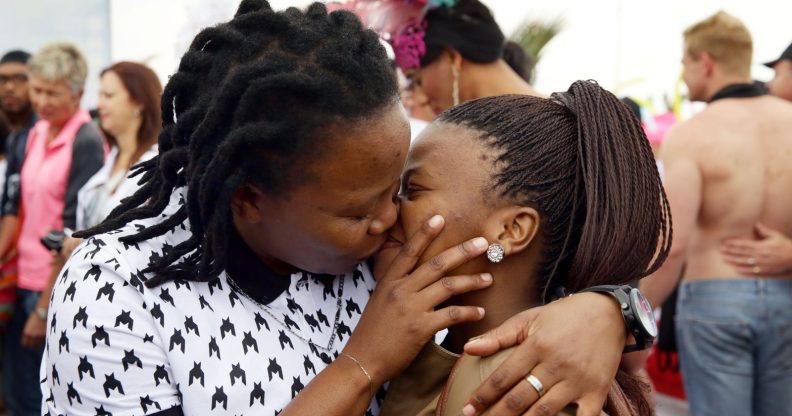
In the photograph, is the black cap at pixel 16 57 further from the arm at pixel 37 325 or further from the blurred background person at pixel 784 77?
the blurred background person at pixel 784 77

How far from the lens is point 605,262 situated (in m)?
1.64

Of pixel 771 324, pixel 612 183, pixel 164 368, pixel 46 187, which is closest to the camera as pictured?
pixel 164 368

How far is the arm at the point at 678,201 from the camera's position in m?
3.95

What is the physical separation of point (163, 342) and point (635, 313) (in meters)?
0.84

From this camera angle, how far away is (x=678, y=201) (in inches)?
156

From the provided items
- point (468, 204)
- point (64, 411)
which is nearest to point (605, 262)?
point (468, 204)

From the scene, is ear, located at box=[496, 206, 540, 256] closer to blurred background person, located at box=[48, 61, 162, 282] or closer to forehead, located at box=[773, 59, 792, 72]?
blurred background person, located at box=[48, 61, 162, 282]

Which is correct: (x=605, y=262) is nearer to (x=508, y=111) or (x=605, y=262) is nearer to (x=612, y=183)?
(x=612, y=183)

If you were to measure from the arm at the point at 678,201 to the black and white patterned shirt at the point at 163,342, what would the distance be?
8.58 ft

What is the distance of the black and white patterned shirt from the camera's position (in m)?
1.44

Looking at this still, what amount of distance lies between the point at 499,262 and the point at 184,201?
0.64 metres

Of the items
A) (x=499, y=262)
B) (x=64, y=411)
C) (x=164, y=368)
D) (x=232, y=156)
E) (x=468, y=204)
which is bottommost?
(x=64, y=411)

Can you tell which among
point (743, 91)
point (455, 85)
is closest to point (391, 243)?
point (455, 85)

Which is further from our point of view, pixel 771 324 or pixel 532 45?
pixel 532 45
